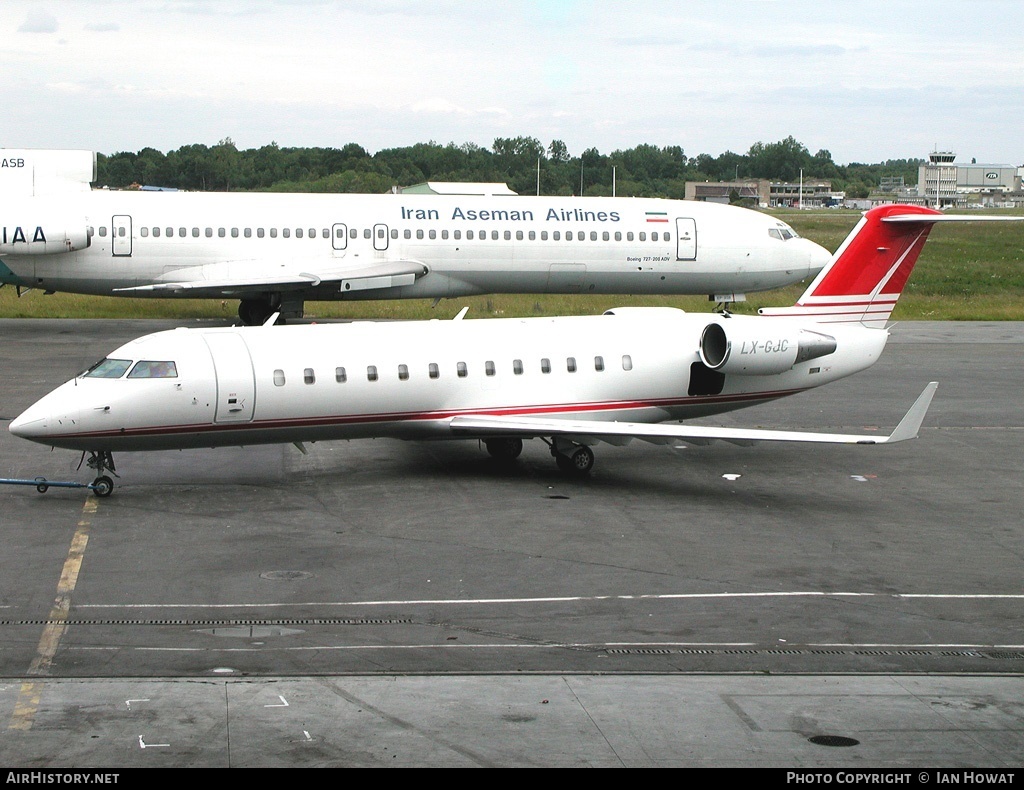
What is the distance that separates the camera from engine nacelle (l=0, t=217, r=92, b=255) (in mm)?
36281

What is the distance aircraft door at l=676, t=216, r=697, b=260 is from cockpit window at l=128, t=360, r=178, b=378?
2254cm

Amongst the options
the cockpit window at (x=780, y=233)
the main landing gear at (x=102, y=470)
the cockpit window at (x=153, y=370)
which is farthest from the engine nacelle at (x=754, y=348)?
the cockpit window at (x=780, y=233)

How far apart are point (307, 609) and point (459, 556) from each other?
9.16 feet

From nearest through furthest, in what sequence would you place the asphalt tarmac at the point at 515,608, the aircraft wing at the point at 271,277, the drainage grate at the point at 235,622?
the asphalt tarmac at the point at 515,608 → the drainage grate at the point at 235,622 → the aircraft wing at the point at 271,277

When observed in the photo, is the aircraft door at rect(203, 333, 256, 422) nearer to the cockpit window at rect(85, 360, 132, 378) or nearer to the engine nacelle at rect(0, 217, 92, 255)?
the cockpit window at rect(85, 360, 132, 378)

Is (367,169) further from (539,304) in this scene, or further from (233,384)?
(233,384)

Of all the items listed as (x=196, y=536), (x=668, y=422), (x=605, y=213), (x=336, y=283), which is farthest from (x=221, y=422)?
(x=605, y=213)

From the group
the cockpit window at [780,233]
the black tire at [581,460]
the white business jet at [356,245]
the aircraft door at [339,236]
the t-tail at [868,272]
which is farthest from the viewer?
the cockpit window at [780,233]

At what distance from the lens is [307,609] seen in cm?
1483

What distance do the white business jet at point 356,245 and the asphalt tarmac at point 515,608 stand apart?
47.4ft

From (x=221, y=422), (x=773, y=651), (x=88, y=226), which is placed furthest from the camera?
(x=88, y=226)

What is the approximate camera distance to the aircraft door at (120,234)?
37.2 meters

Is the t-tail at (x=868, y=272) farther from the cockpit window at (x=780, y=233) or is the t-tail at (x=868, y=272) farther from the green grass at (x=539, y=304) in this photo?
the green grass at (x=539, y=304)
